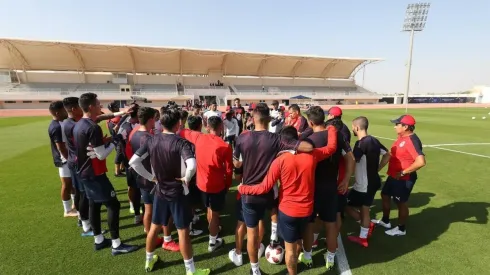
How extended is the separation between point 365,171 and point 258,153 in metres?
1.89

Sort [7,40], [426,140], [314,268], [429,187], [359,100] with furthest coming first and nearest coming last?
[359,100]
[7,40]
[426,140]
[429,187]
[314,268]

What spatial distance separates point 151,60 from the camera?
51031 millimetres

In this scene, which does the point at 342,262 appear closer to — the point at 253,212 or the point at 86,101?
the point at 253,212

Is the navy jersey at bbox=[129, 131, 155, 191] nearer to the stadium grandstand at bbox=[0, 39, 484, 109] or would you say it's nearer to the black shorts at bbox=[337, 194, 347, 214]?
the black shorts at bbox=[337, 194, 347, 214]

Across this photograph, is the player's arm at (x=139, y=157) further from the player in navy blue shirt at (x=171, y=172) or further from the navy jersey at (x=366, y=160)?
the navy jersey at (x=366, y=160)

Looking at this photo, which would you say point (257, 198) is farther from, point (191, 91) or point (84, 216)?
point (191, 91)

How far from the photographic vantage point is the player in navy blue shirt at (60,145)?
4238 millimetres

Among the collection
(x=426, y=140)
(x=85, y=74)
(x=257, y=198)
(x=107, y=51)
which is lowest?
(x=426, y=140)

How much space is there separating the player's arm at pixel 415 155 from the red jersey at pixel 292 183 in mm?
1982

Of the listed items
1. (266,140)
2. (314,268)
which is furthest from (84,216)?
(314,268)

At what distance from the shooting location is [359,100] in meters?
62.5

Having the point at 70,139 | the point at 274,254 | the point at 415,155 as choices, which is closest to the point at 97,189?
the point at 70,139

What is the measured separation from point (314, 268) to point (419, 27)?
6059 cm

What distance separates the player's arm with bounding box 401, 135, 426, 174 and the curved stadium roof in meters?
48.4
